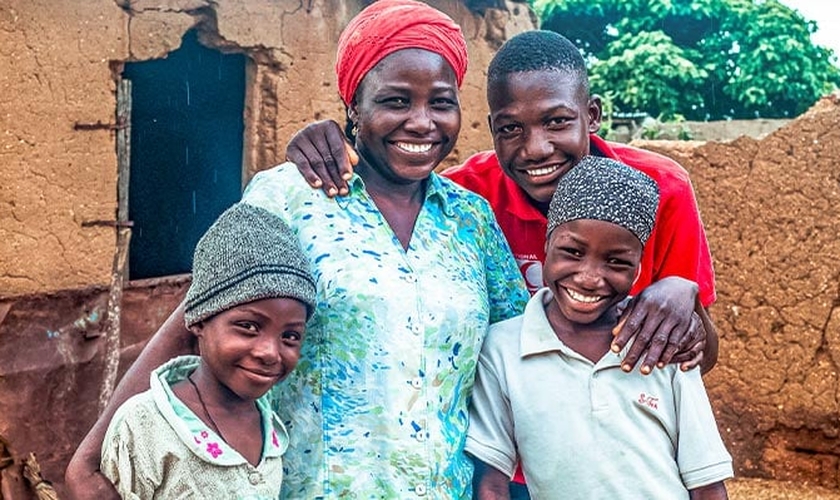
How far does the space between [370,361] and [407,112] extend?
1.81 feet

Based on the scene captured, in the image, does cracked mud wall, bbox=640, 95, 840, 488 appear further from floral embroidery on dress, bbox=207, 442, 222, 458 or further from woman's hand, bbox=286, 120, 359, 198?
floral embroidery on dress, bbox=207, 442, 222, 458

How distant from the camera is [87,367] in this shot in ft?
16.0

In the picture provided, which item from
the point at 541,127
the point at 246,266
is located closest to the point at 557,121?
the point at 541,127

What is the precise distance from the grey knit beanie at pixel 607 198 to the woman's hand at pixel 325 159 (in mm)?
485

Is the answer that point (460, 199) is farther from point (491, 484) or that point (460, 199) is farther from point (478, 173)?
point (491, 484)

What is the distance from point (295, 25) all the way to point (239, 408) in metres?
3.92

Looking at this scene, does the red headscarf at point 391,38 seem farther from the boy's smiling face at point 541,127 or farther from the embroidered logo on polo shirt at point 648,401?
the embroidered logo on polo shirt at point 648,401

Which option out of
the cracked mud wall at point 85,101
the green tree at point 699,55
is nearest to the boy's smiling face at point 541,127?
the cracked mud wall at point 85,101

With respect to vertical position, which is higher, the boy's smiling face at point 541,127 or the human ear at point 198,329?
the boy's smiling face at point 541,127

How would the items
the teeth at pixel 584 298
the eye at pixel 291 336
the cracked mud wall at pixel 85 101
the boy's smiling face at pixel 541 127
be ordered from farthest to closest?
the cracked mud wall at pixel 85 101 < the boy's smiling face at pixel 541 127 < the teeth at pixel 584 298 < the eye at pixel 291 336

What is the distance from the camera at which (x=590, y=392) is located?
2133 mm

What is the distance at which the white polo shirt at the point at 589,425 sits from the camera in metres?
2.09

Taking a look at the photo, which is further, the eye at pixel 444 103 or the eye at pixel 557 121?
the eye at pixel 557 121

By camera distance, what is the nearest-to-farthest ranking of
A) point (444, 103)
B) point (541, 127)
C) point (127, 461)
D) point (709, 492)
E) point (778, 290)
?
point (127, 461) < point (709, 492) < point (444, 103) < point (541, 127) < point (778, 290)
